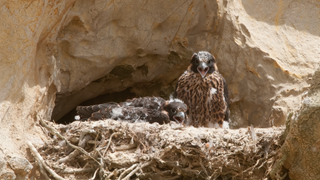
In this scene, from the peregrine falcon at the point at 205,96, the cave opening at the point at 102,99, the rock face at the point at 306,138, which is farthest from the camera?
the cave opening at the point at 102,99

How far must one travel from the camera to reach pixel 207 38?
614 cm

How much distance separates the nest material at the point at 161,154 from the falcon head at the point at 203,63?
1.66 meters

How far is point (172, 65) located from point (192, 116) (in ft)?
3.47

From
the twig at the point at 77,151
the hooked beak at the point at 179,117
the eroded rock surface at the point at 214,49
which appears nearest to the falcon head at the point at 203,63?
the eroded rock surface at the point at 214,49

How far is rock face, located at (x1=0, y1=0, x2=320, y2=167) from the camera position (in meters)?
5.05

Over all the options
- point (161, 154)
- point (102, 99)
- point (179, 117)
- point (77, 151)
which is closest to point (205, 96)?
point (179, 117)

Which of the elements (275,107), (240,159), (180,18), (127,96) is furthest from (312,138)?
(127,96)

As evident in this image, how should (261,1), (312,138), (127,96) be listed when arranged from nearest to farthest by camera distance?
(312,138), (261,1), (127,96)

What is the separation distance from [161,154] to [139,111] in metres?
1.27

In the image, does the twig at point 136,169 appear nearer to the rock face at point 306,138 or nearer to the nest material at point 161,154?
the nest material at point 161,154

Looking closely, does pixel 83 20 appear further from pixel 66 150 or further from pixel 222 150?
pixel 222 150

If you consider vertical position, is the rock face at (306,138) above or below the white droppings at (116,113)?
below

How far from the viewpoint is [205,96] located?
18.7 ft

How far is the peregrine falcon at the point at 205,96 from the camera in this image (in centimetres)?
568
